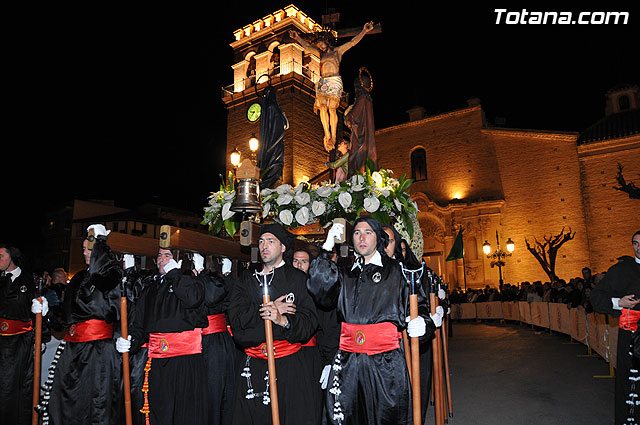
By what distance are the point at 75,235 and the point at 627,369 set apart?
166ft

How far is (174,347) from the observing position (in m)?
4.43

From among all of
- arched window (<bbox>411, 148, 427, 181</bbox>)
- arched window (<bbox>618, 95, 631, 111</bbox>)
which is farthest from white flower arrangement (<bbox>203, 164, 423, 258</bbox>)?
arched window (<bbox>618, 95, 631, 111</bbox>)

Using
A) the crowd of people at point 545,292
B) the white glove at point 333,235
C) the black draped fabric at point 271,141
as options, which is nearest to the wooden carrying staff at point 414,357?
the white glove at point 333,235

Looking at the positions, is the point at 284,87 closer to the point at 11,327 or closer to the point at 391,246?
the point at 11,327

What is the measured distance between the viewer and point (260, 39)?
2736cm

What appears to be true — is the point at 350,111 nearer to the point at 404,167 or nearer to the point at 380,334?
the point at 380,334

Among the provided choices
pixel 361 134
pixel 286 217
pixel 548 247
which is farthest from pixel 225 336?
pixel 548 247

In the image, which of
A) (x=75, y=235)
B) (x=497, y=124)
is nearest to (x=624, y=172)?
(x=497, y=124)

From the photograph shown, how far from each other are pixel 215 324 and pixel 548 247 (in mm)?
23897

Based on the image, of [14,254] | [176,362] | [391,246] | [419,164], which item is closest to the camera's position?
[176,362]

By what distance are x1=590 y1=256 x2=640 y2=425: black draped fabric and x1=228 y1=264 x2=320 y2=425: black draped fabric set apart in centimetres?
362

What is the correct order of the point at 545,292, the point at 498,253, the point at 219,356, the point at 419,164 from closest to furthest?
the point at 219,356, the point at 545,292, the point at 498,253, the point at 419,164

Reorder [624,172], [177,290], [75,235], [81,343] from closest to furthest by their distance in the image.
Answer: [177,290], [81,343], [624,172], [75,235]

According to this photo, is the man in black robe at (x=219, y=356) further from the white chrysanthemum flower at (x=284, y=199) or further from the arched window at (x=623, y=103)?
the arched window at (x=623, y=103)
